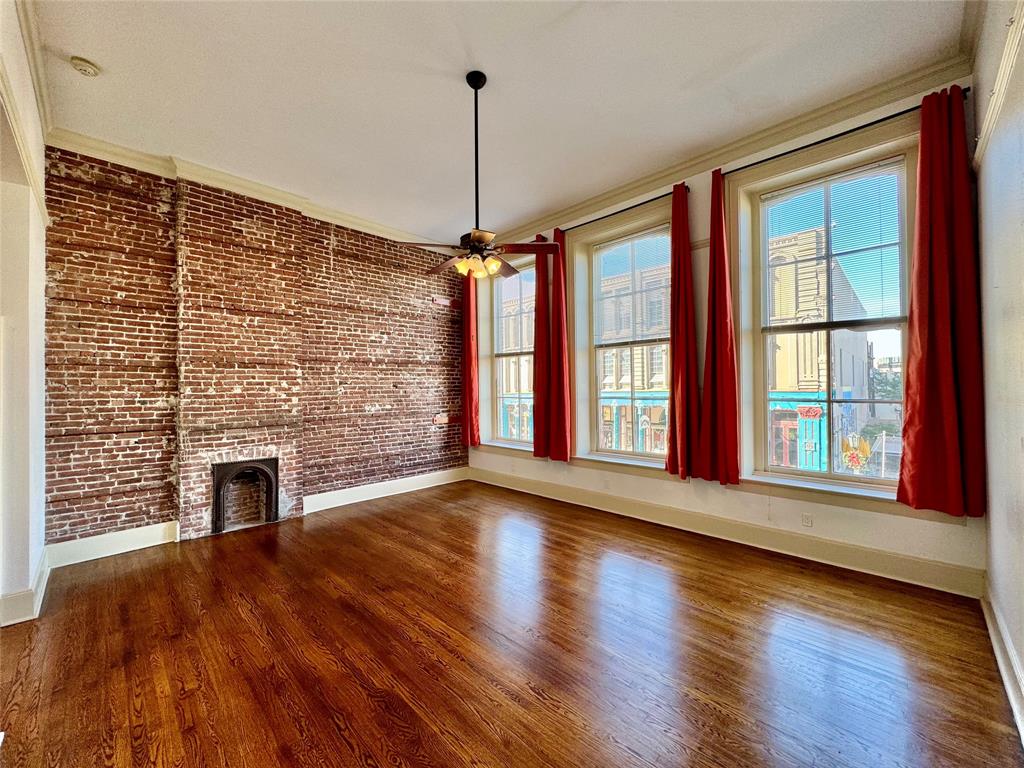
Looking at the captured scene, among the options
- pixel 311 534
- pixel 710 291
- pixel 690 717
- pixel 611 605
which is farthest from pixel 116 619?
pixel 710 291

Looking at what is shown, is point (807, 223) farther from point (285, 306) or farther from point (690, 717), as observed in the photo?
point (285, 306)

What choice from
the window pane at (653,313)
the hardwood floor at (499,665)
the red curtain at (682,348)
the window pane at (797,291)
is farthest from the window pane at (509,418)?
the window pane at (797,291)

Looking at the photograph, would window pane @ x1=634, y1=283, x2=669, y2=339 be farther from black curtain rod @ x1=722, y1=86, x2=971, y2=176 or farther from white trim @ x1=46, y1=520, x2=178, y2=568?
white trim @ x1=46, y1=520, x2=178, y2=568

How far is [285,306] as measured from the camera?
4.83 metres

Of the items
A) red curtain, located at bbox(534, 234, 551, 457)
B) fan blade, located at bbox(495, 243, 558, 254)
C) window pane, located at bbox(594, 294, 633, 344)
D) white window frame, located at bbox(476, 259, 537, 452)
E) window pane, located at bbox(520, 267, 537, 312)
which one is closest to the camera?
fan blade, located at bbox(495, 243, 558, 254)

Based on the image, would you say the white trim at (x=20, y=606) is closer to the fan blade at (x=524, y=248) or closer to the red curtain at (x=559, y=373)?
the fan blade at (x=524, y=248)

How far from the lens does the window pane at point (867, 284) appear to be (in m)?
3.26

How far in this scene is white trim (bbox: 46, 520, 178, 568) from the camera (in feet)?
11.7

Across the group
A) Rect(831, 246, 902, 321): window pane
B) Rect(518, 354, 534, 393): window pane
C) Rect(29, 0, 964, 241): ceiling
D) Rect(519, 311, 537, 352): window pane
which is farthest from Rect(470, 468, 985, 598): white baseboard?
Rect(29, 0, 964, 241): ceiling

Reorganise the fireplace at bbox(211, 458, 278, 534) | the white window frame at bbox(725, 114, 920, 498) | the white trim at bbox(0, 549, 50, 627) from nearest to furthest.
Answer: the white trim at bbox(0, 549, 50, 627) → the white window frame at bbox(725, 114, 920, 498) → the fireplace at bbox(211, 458, 278, 534)

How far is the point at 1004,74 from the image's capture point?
200cm

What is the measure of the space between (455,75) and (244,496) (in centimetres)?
442

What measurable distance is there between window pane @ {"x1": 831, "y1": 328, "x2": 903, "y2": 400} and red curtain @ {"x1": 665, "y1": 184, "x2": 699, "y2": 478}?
3.54 feet

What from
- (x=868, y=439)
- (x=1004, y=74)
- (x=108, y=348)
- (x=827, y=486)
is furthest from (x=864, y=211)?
(x=108, y=348)
